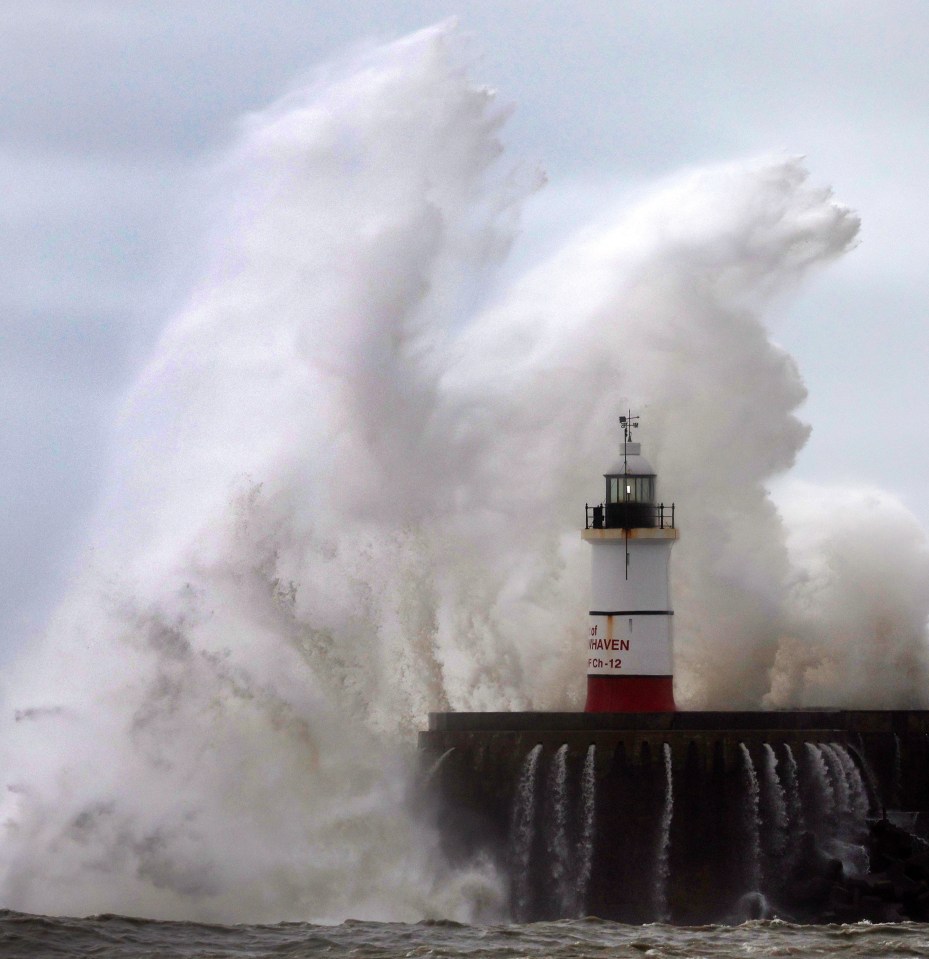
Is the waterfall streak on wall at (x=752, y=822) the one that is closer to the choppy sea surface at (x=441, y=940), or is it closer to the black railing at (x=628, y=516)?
the choppy sea surface at (x=441, y=940)

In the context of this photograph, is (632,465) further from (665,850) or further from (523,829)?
(665,850)

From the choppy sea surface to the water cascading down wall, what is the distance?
1188mm

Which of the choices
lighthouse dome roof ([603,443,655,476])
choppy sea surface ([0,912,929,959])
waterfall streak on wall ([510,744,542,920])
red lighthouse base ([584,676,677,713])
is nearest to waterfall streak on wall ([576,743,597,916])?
waterfall streak on wall ([510,744,542,920])

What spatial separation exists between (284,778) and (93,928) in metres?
5.75

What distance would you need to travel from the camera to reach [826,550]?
131ft

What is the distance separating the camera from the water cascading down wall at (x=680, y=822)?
28.4m

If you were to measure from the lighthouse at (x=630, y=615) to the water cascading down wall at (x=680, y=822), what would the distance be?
1.78 metres

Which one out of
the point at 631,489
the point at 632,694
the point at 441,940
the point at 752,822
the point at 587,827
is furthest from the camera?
the point at 631,489

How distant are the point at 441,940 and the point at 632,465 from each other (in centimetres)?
973

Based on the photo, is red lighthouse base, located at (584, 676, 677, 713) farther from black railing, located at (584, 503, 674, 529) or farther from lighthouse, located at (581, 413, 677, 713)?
black railing, located at (584, 503, 674, 529)

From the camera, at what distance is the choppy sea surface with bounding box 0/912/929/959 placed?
24078 millimetres

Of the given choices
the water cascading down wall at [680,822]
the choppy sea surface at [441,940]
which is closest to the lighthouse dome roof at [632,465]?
the water cascading down wall at [680,822]

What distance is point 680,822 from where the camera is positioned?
2886cm

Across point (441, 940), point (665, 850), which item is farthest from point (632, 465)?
point (441, 940)
